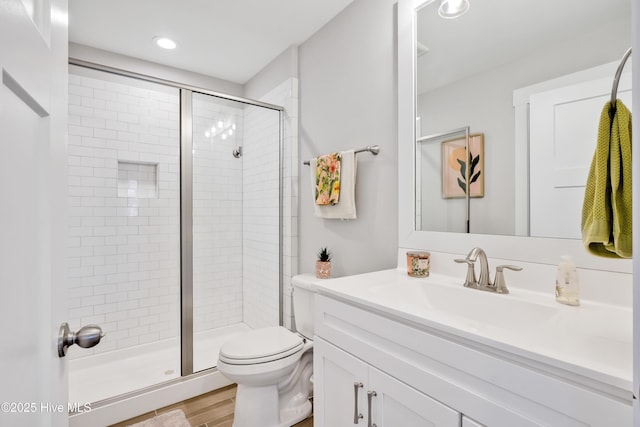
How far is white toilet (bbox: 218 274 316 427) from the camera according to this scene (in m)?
1.53

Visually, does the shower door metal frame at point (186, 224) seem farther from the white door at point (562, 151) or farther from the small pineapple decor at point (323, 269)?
the white door at point (562, 151)

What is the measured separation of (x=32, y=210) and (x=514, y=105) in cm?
139

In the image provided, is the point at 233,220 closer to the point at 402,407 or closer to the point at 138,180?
the point at 138,180

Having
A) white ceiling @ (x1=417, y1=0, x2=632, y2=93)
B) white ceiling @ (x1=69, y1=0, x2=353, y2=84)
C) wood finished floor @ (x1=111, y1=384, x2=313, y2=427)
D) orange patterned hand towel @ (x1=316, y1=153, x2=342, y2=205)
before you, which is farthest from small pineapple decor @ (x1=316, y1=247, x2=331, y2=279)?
white ceiling @ (x1=69, y1=0, x2=353, y2=84)

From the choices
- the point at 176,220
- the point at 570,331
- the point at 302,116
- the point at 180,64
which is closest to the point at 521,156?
the point at 570,331

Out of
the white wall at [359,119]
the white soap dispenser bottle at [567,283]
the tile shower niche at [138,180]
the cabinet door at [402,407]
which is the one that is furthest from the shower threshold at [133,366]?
the white soap dispenser bottle at [567,283]

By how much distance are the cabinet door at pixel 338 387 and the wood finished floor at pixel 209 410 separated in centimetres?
66

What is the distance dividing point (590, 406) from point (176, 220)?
107 inches

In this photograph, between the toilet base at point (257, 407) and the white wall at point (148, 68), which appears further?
the white wall at point (148, 68)

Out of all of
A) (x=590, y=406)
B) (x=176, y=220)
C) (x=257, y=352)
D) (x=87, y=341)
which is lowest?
(x=257, y=352)

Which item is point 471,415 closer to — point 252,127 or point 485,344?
point 485,344

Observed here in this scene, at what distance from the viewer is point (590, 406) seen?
0.56 meters

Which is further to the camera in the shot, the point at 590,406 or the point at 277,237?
the point at 277,237

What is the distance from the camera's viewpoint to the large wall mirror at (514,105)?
0.99 meters
